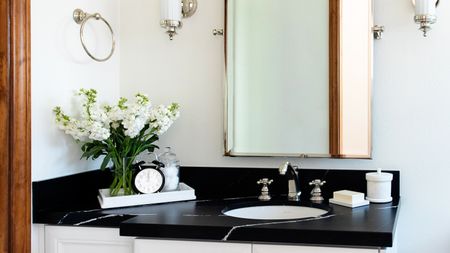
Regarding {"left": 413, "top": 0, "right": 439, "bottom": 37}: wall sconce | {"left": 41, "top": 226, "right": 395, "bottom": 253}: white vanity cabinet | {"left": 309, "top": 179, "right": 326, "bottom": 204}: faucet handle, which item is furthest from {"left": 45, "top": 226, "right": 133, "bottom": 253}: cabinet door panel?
{"left": 413, "top": 0, "right": 439, "bottom": 37}: wall sconce

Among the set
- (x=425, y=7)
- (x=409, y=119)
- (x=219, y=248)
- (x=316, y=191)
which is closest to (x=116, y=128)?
(x=219, y=248)

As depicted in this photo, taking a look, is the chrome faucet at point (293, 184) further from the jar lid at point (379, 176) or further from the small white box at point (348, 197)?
the jar lid at point (379, 176)

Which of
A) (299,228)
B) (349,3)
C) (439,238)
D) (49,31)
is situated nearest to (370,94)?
(349,3)

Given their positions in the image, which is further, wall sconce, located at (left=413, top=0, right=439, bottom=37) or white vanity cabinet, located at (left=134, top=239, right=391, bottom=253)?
wall sconce, located at (left=413, top=0, right=439, bottom=37)

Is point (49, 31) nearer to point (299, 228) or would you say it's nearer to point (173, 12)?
point (173, 12)

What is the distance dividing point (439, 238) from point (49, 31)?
5.35 ft

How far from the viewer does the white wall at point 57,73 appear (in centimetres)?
173

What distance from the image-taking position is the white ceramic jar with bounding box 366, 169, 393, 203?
1847mm

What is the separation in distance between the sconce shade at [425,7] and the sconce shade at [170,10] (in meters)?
0.94

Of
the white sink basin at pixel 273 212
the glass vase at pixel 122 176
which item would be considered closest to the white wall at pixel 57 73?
the glass vase at pixel 122 176

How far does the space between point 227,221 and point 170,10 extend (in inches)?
37.4

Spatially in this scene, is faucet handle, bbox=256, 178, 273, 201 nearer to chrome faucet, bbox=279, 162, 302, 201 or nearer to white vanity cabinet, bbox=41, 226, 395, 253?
chrome faucet, bbox=279, 162, 302, 201

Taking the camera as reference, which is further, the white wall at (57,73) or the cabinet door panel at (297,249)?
the white wall at (57,73)

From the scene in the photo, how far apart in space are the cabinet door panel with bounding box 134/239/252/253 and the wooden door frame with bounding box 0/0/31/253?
0.39 meters
